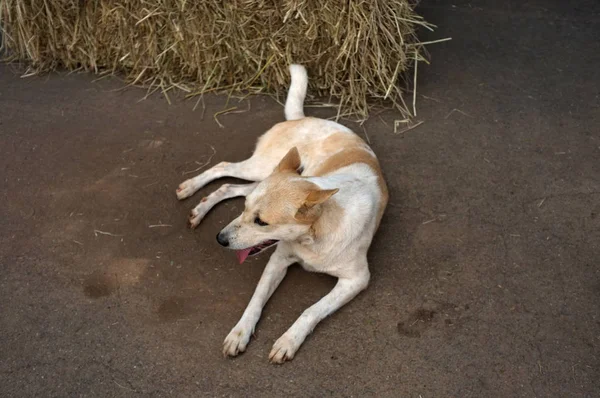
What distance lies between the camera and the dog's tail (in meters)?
4.29

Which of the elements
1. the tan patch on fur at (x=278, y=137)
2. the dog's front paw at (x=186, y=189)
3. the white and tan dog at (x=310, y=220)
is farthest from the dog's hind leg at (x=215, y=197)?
the tan patch on fur at (x=278, y=137)

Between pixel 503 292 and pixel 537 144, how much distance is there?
161 cm

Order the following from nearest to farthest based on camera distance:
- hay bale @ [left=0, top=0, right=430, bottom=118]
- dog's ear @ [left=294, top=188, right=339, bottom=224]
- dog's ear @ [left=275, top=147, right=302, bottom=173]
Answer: dog's ear @ [left=294, top=188, right=339, bottom=224] → dog's ear @ [left=275, top=147, right=302, bottom=173] → hay bale @ [left=0, top=0, right=430, bottom=118]

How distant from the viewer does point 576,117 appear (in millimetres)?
4754

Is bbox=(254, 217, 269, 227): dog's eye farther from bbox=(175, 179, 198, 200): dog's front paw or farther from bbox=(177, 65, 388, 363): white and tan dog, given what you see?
bbox=(175, 179, 198, 200): dog's front paw

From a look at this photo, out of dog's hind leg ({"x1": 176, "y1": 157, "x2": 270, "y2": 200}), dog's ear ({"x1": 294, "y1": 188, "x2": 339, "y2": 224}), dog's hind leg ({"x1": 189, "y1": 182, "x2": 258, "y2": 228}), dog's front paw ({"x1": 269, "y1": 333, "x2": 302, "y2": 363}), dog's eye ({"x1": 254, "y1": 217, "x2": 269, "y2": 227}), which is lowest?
dog's front paw ({"x1": 269, "y1": 333, "x2": 302, "y2": 363})

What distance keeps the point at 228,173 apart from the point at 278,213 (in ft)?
4.12

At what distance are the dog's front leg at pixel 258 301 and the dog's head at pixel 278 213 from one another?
30 centimetres

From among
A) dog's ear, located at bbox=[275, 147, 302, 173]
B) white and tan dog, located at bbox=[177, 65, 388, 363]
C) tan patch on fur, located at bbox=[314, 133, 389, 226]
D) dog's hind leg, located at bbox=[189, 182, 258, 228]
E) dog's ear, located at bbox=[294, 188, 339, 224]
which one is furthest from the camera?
dog's hind leg, located at bbox=[189, 182, 258, 228]

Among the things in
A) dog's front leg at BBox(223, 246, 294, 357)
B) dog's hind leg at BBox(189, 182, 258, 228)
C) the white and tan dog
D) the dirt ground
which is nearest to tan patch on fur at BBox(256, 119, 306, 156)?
the white and tan dog

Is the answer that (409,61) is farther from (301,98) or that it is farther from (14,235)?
(14,235)

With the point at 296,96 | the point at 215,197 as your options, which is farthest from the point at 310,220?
the point at 296,96

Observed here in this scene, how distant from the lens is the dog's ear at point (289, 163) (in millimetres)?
3111

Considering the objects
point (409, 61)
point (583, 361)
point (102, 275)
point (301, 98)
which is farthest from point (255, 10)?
point (583, 361)
